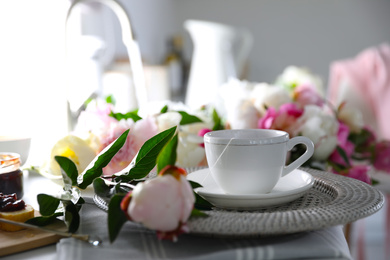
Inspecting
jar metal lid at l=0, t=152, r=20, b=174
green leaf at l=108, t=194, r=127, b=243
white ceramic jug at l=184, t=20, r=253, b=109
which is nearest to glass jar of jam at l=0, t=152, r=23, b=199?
jar metal lid at l=0, t=152, r=20, b=174

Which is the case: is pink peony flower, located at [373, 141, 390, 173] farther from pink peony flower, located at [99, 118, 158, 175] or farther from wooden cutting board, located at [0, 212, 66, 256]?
wooden cutting board, located at [0, 212, 66, 256]

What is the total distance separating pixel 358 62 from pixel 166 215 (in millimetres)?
2044

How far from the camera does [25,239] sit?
0.50m

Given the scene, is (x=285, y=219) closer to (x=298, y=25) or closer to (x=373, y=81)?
(x=373, y=81)

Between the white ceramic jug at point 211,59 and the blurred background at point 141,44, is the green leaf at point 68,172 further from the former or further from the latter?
the white ceramic jug at point 211,59

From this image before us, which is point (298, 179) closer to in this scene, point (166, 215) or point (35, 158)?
point (166, 215)

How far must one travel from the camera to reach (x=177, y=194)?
397mm

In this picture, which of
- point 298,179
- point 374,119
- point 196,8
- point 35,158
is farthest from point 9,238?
point 196,8

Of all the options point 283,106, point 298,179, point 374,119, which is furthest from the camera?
point 374,119

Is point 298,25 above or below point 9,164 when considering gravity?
Result: above

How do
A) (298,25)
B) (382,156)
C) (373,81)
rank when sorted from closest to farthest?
(382,156) < (373,81) < (298,25)

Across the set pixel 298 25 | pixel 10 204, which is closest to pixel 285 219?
pixel 10 204

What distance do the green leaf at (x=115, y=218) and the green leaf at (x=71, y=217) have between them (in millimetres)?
88

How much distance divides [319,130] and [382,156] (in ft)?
0.95
